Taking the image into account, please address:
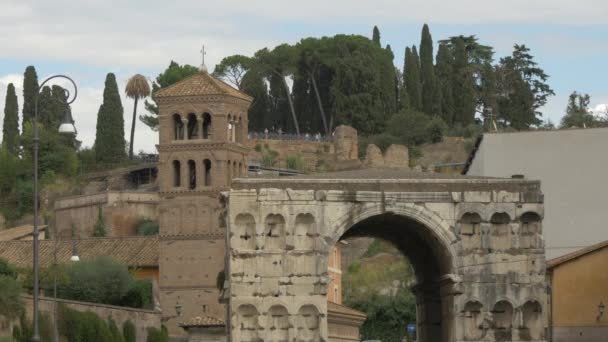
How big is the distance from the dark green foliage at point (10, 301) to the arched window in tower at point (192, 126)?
30.6m

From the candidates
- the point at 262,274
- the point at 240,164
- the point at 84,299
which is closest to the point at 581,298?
the point at 262,274

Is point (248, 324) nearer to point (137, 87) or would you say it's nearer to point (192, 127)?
point (192, 127)

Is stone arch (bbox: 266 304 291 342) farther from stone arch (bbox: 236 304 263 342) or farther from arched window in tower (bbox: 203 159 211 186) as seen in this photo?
arched window in tower (bbox: 203 159 211 186)

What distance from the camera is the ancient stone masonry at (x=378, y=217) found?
5047 cm

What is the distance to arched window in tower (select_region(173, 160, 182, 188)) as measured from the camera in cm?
10469

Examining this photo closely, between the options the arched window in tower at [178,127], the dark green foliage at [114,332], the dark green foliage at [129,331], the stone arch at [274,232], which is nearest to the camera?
the stone arch at [274,232]

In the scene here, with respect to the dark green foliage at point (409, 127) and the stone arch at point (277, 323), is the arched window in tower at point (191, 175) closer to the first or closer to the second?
the dark green foliage at point (409, 127)

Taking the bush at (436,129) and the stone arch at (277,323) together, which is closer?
the stone arch at (277,323)

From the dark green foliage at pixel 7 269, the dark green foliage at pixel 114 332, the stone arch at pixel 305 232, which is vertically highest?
the dark green foliage at pixel 7 269

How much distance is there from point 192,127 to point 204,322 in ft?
57.4

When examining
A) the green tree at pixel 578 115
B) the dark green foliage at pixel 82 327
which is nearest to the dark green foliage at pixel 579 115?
the green tree at pixel 578 115

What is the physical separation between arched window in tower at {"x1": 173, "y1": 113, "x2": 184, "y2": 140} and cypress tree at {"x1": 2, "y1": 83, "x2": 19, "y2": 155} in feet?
123

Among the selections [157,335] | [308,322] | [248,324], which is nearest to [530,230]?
[308,322]

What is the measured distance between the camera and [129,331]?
8894cm
